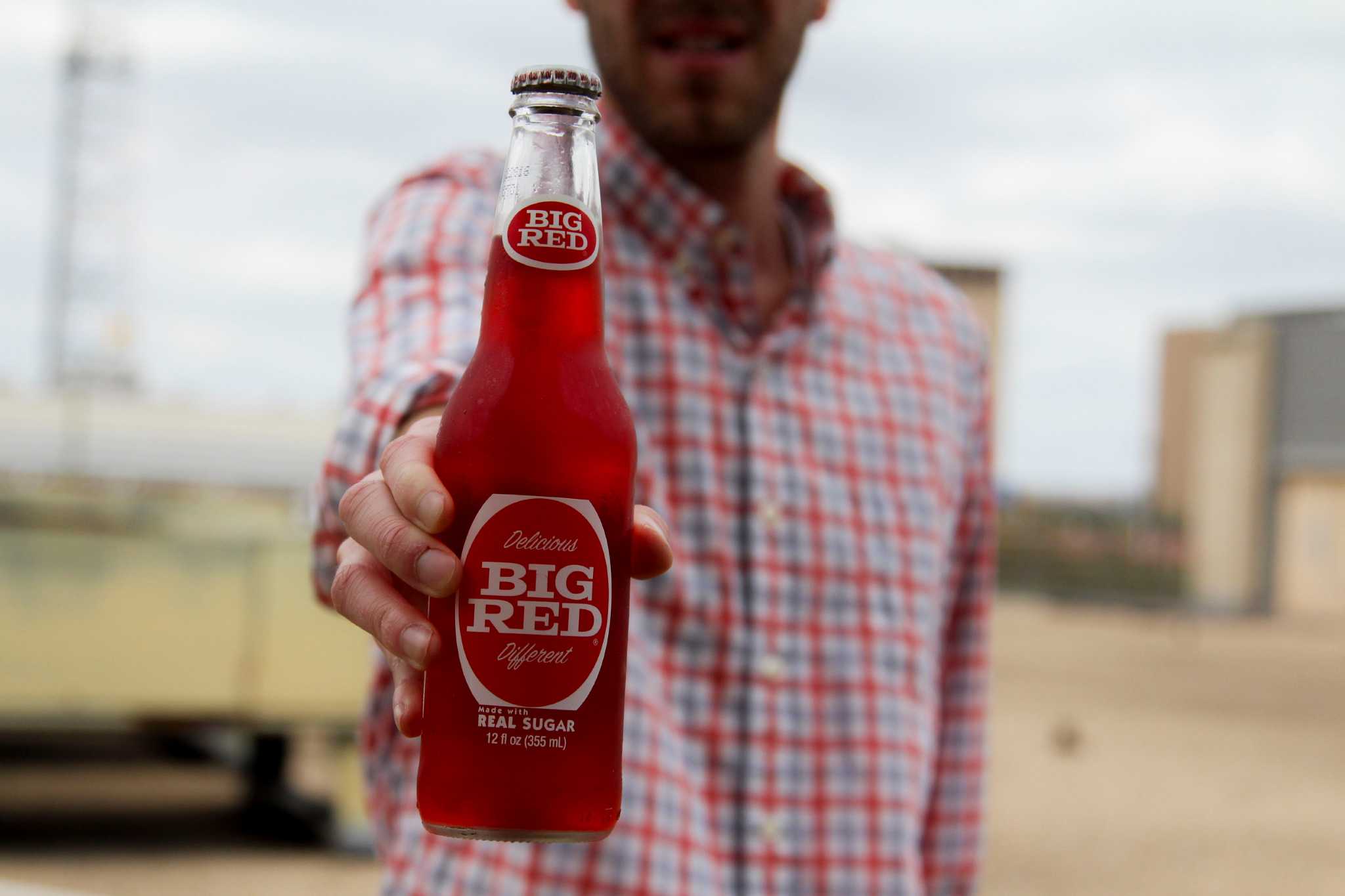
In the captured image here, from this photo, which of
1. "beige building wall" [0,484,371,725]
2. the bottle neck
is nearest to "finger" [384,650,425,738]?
the bottle neck

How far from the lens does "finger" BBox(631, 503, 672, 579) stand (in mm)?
1192

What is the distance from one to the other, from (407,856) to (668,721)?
1.14ft

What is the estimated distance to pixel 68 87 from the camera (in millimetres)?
52125

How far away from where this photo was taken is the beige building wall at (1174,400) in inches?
1624

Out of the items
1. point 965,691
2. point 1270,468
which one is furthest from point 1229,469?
point 965,691

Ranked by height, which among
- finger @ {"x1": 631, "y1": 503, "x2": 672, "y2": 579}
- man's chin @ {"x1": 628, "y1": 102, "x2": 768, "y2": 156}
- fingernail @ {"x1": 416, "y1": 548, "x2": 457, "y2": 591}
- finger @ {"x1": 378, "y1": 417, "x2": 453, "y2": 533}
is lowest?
fingernail @ {"x1": 416, "y1": 548, "x2": 457, "y2": 591}

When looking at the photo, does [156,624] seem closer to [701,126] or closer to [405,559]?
[701,126]

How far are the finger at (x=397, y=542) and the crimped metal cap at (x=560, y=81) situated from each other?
305 mm

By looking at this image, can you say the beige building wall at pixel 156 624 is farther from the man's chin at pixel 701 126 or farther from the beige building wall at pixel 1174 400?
the beige building wall at pixel 1174 400

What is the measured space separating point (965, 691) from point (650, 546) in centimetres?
150

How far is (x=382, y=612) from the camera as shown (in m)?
1.16

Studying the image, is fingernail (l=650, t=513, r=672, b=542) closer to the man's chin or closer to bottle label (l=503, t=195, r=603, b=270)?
bottle label (l=503, t=195, r=603, b=270)

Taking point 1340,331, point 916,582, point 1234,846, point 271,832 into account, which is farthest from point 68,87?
point 916,582

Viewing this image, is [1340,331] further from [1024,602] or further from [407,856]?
[407,856]
